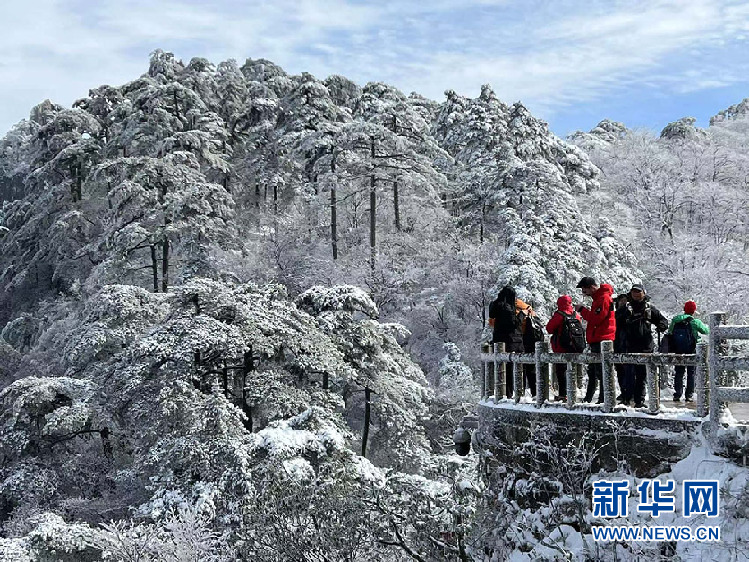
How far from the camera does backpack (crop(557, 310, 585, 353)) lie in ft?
35.9

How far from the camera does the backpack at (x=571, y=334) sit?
35.9 feet

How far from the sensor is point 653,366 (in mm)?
9555

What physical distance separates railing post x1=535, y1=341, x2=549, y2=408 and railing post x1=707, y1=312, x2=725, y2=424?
2.14 metres

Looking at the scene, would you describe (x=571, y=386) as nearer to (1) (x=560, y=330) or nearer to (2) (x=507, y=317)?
(1) (x=560, y=330)

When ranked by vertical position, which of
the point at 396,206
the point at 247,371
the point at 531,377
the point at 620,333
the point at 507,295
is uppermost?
the point at 396,206

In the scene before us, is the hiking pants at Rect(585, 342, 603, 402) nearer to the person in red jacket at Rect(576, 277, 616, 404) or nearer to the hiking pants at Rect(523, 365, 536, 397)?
the person in red jacket at Rect(576, 277, 616, 404)

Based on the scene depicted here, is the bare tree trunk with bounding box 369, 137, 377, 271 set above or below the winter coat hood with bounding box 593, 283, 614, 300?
above

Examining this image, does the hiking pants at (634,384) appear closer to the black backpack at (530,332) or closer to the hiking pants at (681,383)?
the hiking pants at (681,383)

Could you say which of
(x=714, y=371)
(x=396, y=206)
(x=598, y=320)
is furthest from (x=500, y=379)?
(x=396, y=206)

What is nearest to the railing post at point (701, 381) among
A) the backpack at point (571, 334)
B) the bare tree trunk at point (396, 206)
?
Result: the backpack at point (571, 334)

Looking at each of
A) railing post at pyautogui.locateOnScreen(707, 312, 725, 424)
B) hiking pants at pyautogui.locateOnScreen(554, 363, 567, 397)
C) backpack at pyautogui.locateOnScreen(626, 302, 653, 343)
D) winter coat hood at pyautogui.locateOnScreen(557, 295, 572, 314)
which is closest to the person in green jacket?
backpack at pyautogui.locateOnScreen(626, 302, 653, 343)

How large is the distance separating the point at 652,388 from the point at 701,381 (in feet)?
1.76

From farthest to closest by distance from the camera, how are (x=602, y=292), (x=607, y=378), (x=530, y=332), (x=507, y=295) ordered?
(x=530, y=332) → (x=507, y=295) → (x=602, y=292) → (x=607, y=378)

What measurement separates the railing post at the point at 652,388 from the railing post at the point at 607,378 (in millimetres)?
425
